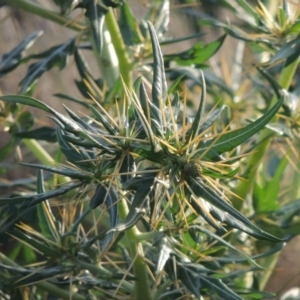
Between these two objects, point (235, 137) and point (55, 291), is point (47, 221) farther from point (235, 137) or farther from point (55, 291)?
point (235, 137)

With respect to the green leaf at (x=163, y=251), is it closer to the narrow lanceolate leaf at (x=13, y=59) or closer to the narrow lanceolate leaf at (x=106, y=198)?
the narrow lanceolate leaf at (x=106, y=198)

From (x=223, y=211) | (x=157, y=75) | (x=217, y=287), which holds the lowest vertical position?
(x=217, y=287)

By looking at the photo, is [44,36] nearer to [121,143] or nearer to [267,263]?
[267,263]

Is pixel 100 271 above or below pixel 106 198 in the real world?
below

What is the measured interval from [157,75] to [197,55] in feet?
1.16

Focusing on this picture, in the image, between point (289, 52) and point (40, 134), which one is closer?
point (289, 52)

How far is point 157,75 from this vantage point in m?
0.58

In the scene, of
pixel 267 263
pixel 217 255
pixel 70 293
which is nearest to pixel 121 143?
pixel 70 293

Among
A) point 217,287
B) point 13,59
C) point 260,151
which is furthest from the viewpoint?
point 13,59

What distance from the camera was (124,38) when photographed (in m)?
0.89

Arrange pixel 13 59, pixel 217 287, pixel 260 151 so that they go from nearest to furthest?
pixel 217 287, pixel 260 151, pixel 13 59

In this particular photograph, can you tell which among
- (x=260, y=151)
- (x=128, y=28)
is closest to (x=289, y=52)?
(x=260, y=151)

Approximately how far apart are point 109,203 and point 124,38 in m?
0.36

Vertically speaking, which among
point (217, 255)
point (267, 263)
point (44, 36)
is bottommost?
point (267, 263)
